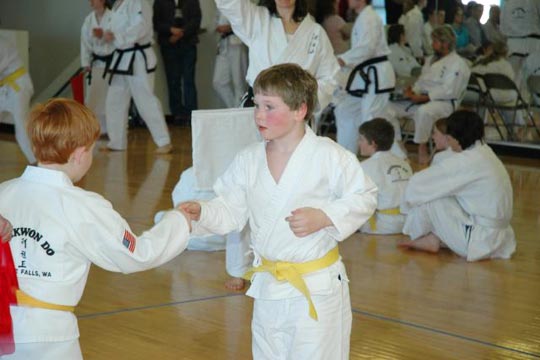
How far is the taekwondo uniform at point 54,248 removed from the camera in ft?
7.68

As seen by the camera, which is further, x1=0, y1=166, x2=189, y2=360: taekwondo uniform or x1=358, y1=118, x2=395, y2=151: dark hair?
x1=358, y1=118, x2=395, y2=151: dark hair

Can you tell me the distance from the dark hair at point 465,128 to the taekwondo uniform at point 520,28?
16.9ft

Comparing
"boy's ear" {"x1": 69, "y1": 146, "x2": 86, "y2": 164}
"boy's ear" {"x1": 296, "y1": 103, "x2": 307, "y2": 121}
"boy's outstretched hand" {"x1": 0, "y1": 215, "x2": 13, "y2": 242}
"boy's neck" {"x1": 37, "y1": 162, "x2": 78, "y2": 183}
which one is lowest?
"boy's outstretched hand" {"x1": 0, "y1": 215, "x2": 13, "y2": 242}

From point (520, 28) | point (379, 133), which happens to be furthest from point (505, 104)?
point (379, 133)

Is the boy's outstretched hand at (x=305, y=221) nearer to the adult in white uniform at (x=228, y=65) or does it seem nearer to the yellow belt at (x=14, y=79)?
the yellow belt at (x=14, y=79)

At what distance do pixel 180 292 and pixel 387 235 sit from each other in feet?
6.33

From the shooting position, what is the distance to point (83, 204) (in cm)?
236

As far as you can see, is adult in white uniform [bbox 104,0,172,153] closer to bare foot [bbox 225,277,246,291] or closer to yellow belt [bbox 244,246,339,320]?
bare foot [bbox 225,277,246,291]

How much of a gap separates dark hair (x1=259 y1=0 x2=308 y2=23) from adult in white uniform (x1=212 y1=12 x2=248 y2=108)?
6.69m

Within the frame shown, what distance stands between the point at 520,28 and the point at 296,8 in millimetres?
6280

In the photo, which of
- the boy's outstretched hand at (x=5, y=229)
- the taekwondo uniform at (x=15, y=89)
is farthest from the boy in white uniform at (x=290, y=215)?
the taekwondo uniform at (x=15, y=89)

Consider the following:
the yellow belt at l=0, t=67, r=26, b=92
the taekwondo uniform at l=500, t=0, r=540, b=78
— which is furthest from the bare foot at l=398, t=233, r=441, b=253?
the taekwondo uniform at l=500, t=0, r=540, b=78

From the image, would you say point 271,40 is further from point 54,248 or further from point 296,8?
point 54,248

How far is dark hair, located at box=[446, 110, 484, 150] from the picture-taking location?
5.32 meters
